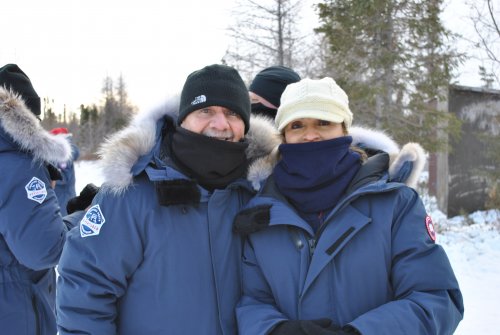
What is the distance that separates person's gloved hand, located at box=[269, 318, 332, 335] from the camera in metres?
1.54

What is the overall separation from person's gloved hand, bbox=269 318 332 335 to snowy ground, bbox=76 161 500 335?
3.24 ft

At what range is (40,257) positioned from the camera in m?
2.23

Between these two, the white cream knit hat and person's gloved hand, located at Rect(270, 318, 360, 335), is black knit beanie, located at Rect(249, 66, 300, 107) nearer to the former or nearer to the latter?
the white cream knit hat

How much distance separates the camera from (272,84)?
122 inches

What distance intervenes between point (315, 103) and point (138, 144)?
81 cm

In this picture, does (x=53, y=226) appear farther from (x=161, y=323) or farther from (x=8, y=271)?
(x=161, y=323)

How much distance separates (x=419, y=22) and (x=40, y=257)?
8.82m

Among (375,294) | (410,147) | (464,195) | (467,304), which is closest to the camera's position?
(375,294)

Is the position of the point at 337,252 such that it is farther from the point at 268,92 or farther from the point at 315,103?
the point at 268,92

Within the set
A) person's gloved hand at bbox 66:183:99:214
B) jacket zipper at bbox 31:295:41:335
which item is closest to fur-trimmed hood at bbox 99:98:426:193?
person's gloved hand at bbox 66:183:99:214

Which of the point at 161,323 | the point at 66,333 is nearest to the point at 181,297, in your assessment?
the point at 161,323

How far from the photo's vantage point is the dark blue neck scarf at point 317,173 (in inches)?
71.4

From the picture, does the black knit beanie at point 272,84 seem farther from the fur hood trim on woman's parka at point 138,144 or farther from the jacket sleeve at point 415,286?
the jacket sleeve at point 415,286

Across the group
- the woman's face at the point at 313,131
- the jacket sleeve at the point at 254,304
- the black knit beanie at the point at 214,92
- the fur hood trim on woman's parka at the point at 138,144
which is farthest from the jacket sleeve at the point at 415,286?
the black knit beanie at the point at 214,92
